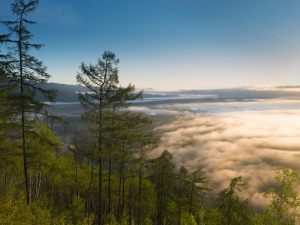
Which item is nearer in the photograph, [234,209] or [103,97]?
[103,97]

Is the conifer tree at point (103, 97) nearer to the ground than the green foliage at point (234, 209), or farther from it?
farther from it

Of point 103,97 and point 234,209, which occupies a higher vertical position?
point 103,97

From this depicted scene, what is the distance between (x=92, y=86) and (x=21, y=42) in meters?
5.13

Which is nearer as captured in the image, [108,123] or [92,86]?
[92,86]

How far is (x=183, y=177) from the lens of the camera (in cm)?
2525

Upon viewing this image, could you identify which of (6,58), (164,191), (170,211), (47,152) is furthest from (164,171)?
(6,58)

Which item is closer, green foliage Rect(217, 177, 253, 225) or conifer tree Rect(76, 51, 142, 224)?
conifer tree Rect(76, 51, 142, 224)

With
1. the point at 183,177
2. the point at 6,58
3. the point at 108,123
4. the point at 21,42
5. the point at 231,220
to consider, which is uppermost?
the point at 21,42

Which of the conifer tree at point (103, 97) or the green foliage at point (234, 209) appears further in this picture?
the green foliage at point (234, 209)

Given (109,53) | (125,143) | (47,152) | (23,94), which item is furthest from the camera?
(47,152)

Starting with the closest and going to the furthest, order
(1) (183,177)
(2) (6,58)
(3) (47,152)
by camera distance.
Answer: (2) (6,58) → (3) (47,152) → (1) (183,177)

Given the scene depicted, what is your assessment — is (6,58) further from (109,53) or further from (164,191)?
(164,191)

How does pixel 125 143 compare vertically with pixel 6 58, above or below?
below

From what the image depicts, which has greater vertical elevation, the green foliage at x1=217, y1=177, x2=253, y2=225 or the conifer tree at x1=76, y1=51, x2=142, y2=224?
the conifer tree at x1=76, y1=51, x2=142, y2=224
